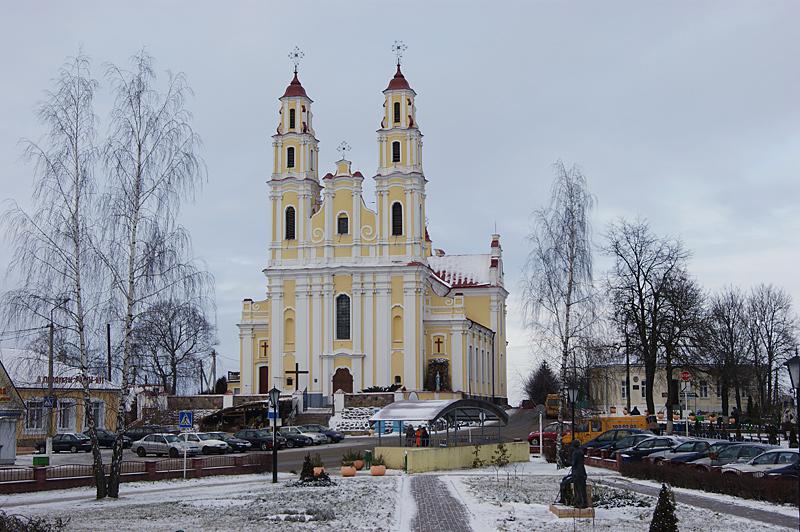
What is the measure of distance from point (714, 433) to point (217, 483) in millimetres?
28588

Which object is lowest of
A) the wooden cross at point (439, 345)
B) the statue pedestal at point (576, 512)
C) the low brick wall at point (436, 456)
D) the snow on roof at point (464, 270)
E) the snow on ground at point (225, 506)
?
the snow on ground at point (225, 506)

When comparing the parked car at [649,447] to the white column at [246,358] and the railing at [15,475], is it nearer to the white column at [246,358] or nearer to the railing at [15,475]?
the railing at [15,475]

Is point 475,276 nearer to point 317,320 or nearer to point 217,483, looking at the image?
point 317,320

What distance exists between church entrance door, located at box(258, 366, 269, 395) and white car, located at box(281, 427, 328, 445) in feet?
84.5

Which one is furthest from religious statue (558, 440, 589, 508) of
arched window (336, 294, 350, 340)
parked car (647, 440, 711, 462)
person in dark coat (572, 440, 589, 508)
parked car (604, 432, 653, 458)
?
arched window (336, 294, 350, 340)

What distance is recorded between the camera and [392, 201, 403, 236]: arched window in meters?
77.6

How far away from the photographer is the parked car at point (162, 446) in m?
44.8

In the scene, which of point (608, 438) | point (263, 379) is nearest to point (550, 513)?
point (608, 438)

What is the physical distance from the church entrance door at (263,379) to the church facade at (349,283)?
82 mm

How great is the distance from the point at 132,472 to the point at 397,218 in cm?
4810

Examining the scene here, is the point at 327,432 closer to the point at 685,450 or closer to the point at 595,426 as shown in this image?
the point at 595,426

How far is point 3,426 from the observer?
37.1 m

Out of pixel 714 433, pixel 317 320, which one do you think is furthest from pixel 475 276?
pixel 714 433

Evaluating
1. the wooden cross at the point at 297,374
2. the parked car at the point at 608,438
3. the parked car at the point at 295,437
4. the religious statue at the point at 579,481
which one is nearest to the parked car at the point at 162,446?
the parked car at the point at 295,437
